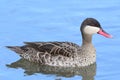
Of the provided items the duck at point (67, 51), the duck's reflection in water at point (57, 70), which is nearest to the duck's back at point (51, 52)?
the duck at point (67, 51)

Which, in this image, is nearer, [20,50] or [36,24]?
[20,50]

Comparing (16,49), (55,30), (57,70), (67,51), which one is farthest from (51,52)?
(55,30)

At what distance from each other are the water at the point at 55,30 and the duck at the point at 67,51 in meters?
0.18

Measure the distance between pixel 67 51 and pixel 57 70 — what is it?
1.70 ft

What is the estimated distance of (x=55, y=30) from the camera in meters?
14.0

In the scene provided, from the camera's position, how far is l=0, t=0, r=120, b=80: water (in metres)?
12.3

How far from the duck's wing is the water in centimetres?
40

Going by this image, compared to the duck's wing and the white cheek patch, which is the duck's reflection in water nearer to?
the duck's wing

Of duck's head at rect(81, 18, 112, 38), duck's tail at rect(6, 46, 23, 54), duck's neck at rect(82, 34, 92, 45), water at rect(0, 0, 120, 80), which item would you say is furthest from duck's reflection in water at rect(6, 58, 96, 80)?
duck's head at rect(81, 18, 112, 38)

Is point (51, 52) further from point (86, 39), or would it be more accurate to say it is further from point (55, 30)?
point (55, 30)

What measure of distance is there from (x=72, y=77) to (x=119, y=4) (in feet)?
12.2

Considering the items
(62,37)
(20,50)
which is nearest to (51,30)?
(62,37)

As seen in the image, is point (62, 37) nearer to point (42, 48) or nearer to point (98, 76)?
point (42, 48)

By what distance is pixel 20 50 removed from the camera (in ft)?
42.9
